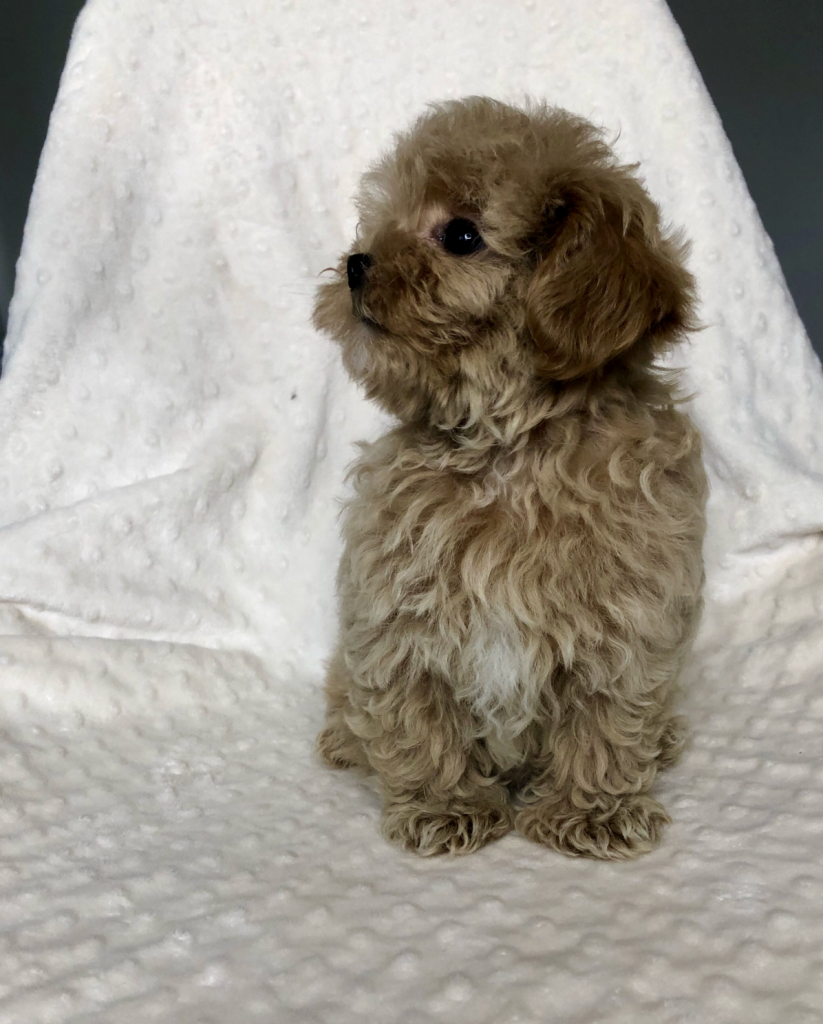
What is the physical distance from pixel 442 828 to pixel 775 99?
75.2 inches

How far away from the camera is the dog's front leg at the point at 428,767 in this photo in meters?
1.23

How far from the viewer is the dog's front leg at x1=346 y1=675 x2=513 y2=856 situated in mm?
1231

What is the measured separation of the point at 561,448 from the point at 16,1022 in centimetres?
89

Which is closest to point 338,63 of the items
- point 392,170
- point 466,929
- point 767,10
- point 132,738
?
point 392,170

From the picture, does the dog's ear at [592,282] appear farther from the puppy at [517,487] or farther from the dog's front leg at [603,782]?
the dog's front leg at [603,782]

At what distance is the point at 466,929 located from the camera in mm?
1079

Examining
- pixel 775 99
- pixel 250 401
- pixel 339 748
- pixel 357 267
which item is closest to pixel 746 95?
pixel 775 99

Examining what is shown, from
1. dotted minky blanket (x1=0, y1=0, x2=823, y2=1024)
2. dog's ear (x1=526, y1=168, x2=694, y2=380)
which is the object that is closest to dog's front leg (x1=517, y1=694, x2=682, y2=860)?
dotted minky blanket (x1=0, y1=0, x2=823, y2=1024)

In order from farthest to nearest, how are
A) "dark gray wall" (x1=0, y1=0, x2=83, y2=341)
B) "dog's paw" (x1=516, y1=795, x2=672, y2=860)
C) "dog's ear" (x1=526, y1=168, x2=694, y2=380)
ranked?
"dark gray wall" (x1=0, y1=0, x2=83, y2=341) → "dog's paw" (x1=516, y1=795, x2=672, y2=860) → "dog's ear" (x1=526, y1=168, x2=694, y2=380)

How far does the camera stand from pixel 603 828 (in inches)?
47.8

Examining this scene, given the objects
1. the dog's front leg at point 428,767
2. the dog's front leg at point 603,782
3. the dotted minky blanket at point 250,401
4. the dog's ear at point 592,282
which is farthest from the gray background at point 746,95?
the dog's front leg at point 428,767

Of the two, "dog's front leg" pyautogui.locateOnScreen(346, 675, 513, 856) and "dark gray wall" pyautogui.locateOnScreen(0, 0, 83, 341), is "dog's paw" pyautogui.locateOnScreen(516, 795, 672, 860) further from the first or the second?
"dark gray wall" pyautogui.locateOnScreen(0, 0, 83, 341)

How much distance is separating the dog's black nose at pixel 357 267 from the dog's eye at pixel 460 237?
99 mm

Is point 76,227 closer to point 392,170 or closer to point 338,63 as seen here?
point 338,63
